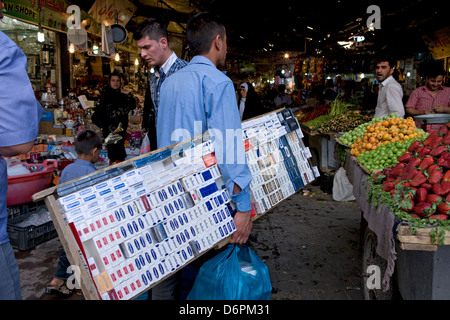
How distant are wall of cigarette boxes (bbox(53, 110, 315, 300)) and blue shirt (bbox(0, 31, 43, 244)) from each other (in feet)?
0.99

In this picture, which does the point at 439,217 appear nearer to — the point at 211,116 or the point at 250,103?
the point at 211,116

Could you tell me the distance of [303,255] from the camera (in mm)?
4520

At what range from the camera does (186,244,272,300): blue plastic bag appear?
6.78 feet

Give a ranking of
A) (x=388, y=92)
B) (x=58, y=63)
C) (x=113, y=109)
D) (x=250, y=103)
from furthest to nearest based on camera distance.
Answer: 1. (x=58, y=63)
2. (x=250, y=103)
3. (x=113, y=109)
4. (x=388, y=92)

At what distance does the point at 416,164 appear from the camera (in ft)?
9.56

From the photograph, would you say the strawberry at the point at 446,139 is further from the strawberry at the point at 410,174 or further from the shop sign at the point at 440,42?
the shop sign at the point at 440,42

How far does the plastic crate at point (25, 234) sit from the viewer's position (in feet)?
14.7

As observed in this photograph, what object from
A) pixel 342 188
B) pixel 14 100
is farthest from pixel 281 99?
pixel 14 100

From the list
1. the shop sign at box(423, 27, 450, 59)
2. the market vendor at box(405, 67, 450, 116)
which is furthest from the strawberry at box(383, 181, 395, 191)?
the shop sign at box(423, 27, 450, 59)

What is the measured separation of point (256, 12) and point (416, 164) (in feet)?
30.4

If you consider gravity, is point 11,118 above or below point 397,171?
above

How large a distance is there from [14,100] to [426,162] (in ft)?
8.96

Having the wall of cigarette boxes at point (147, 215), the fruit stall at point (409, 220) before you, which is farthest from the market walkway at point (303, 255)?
the wall of cigarette boxes at point (147, 215)
